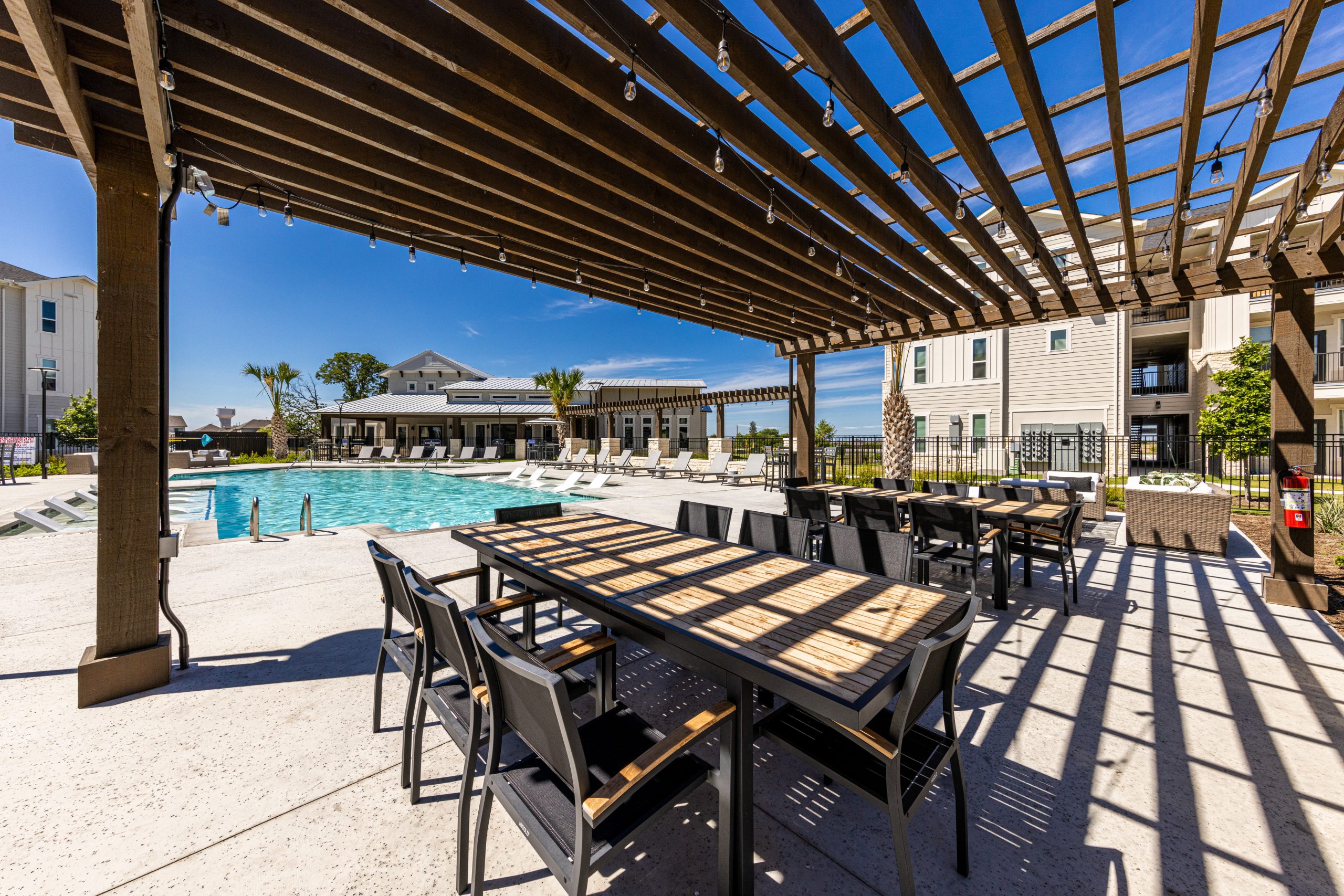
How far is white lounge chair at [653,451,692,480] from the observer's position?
18.1 m

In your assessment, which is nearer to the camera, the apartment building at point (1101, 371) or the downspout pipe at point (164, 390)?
the downspout pipe at point (164, 390)

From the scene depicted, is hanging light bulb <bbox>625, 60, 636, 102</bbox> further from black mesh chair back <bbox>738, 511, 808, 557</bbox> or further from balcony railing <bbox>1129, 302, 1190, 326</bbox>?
balcony railing <bbox>1129, 302, 1190, 326</bbox>

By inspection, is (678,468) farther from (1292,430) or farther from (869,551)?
(869,551)

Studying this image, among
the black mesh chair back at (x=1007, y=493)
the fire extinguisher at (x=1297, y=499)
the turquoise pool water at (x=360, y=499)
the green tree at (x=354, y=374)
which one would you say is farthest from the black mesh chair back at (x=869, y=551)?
the green tree at (x=354, y=374)

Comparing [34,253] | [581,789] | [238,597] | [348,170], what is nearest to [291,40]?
[348,170]

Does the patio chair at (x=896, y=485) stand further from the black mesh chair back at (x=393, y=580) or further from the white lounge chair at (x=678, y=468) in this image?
the white lounge chair at (x=678, y=468)

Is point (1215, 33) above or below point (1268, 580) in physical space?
above

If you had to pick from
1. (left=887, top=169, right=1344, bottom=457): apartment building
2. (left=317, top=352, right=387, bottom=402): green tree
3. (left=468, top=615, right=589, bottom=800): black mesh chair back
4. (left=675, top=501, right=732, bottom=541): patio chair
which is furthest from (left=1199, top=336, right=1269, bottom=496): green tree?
(left=317, top=352, right=387, bottom=402): green tree

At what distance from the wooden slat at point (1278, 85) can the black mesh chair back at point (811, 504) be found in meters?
3.80

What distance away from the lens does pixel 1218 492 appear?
19.8 ft

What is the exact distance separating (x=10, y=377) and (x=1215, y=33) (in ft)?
117

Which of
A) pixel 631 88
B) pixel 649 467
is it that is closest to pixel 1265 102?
pixel 631 88

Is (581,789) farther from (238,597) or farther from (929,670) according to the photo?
(238,597)

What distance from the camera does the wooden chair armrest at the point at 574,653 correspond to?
195cm
